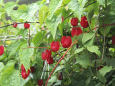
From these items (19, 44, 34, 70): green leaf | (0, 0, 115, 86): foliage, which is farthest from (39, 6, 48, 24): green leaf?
(19, 44, 34, 70): green leaf

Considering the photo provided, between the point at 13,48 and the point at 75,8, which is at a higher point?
the point at 75,8

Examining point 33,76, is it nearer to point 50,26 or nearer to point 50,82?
point 50,82

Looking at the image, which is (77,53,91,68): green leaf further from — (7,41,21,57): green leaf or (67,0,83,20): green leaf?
(7,41,21,57): green leaf

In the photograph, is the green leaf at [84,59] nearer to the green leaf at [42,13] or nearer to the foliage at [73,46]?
the foliage at [73,46]

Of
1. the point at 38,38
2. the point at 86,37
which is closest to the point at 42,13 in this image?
the point at 38,38

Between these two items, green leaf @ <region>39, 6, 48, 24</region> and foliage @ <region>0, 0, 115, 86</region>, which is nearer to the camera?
foliage @ <region>0, 0, 115, 86</region>

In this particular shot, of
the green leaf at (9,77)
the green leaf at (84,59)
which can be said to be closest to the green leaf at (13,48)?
the green leaf at (9,77)

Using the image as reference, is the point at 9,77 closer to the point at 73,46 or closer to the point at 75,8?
the point at 73,46

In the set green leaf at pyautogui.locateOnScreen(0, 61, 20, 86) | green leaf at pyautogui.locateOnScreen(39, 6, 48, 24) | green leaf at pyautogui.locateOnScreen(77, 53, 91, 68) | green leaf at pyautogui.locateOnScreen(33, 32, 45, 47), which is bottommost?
green leaf at pyautogui.locateOnScreen(0, 61, 20, 86)

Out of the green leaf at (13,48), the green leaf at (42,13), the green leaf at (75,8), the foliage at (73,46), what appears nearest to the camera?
the green leaf at (75,8)

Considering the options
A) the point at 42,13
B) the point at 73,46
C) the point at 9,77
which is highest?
the point at 42,13

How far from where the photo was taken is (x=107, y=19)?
0.64 metres

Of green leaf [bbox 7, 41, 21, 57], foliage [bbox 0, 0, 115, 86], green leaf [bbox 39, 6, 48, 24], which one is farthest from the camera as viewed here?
green leaf [bbox 7, 41, 21, 57]

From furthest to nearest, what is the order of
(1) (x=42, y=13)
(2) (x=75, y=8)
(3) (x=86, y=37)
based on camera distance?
(1) (x=42, y=13), (3) (x=86, y=37), (2) (x=75, y=8)
